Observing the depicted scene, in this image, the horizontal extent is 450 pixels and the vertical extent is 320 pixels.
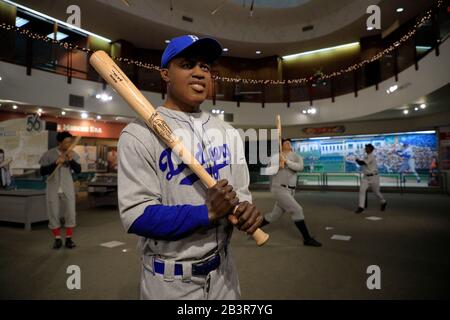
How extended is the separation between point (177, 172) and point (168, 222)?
0.24 m

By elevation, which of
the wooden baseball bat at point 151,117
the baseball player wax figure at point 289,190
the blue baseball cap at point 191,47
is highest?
the blue baseball cap at point 191,47

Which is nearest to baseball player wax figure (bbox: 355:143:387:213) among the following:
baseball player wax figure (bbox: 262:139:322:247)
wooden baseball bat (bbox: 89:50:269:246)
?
baseball player wax figure (bbox: 262:139:322:247)

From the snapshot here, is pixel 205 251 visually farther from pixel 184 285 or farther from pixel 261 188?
pixel 261 188

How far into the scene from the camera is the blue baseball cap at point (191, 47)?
115cm

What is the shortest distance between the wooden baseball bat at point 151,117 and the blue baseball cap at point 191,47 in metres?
0.23

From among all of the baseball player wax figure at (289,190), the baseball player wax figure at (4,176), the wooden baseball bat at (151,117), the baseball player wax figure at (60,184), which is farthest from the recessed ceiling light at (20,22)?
the wooden baseball bat at (151,117)

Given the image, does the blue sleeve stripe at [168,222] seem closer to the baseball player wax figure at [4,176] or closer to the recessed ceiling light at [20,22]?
the baseball player wax figure at [4,176]

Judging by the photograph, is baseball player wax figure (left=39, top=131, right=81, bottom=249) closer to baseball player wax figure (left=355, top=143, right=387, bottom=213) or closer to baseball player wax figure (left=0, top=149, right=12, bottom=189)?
baseball player wax figure (left=0, top=149, right=12, bottom=189)

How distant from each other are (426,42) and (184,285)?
10.3m

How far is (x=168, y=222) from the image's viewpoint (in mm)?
997

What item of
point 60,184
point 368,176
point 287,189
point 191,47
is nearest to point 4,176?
point 60,184

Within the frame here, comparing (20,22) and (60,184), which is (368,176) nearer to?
(60,184)
